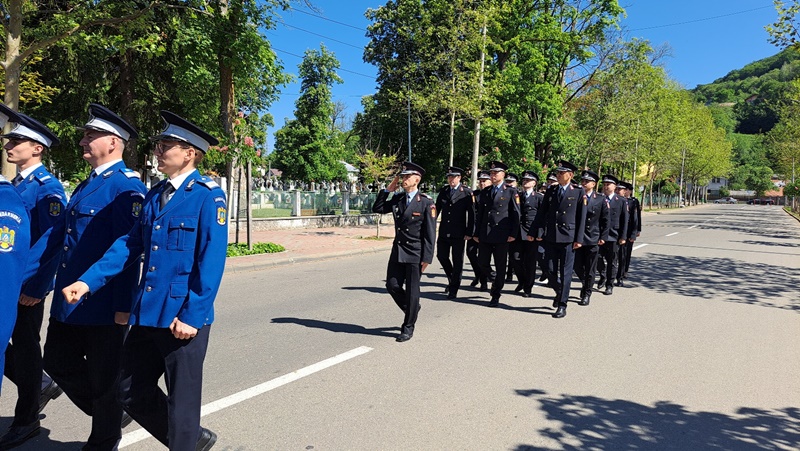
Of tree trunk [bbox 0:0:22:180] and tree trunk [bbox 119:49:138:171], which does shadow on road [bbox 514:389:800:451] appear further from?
tree trunk [bbox 119:49:138:171]

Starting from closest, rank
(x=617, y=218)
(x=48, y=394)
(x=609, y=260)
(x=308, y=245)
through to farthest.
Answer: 1. (x=48, y=394)
2. (x=609, y=260)
3. (x=617, y=218)
4. (x=308, y=245)

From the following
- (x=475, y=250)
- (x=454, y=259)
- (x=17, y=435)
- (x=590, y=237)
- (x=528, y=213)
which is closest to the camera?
(x=17, y=435)

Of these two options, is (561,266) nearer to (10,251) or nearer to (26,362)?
(26,362)

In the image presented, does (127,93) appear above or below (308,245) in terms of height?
above

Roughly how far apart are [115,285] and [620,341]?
17.0 feet

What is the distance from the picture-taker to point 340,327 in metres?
6.26

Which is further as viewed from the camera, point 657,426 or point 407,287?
Answer: point 407,287

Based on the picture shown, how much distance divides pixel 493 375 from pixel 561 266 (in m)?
3.06

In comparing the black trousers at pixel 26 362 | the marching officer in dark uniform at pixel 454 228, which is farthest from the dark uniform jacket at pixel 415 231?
the black trousers at pixel 26 362

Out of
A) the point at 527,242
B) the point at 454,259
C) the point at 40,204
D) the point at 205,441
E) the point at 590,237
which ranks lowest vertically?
the point at 205,441

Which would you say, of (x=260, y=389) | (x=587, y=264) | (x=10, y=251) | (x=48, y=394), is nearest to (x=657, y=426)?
(x=260, y=389)

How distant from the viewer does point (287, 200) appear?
22016 millimetres

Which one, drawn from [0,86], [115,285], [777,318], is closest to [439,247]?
[777,318]

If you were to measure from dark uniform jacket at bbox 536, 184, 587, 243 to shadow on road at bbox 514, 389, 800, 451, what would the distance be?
3340 millimetres
